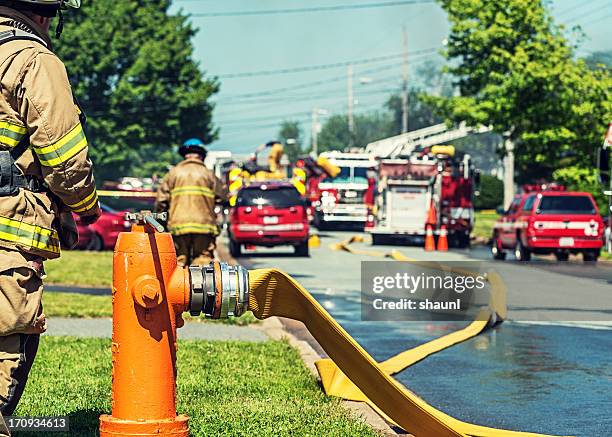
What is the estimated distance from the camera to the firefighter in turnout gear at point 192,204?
1398cm

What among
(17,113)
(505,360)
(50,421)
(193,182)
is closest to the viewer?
(17,113)

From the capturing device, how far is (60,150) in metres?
4.88

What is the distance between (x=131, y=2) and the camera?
72.3 metres

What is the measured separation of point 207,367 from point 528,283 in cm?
1128

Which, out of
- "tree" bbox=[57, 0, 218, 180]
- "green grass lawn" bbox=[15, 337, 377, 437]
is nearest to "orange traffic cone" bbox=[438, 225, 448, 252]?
"green grass lawn" bbox=[15, 337, 377, 437]

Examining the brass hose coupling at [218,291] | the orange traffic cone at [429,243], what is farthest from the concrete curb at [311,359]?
the orange traffic cone at [429,243]

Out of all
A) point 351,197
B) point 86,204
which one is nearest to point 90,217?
point 86,204

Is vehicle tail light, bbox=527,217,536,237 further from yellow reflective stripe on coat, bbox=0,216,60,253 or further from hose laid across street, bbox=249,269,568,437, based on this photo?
yellow reflective stripe on coat, bbox=0,216,60,253

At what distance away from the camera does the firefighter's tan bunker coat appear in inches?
550

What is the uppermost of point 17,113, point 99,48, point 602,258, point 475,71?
point 99,48

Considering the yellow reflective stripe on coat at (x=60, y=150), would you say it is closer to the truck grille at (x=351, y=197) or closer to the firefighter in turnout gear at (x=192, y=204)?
the firefighter in turnout gear at (x=192, y=204)

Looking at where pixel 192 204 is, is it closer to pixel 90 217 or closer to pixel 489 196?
pixel 90 217

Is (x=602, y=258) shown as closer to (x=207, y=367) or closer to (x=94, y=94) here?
(x=207, y=367)

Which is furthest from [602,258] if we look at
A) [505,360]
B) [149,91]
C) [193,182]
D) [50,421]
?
[149,91]
